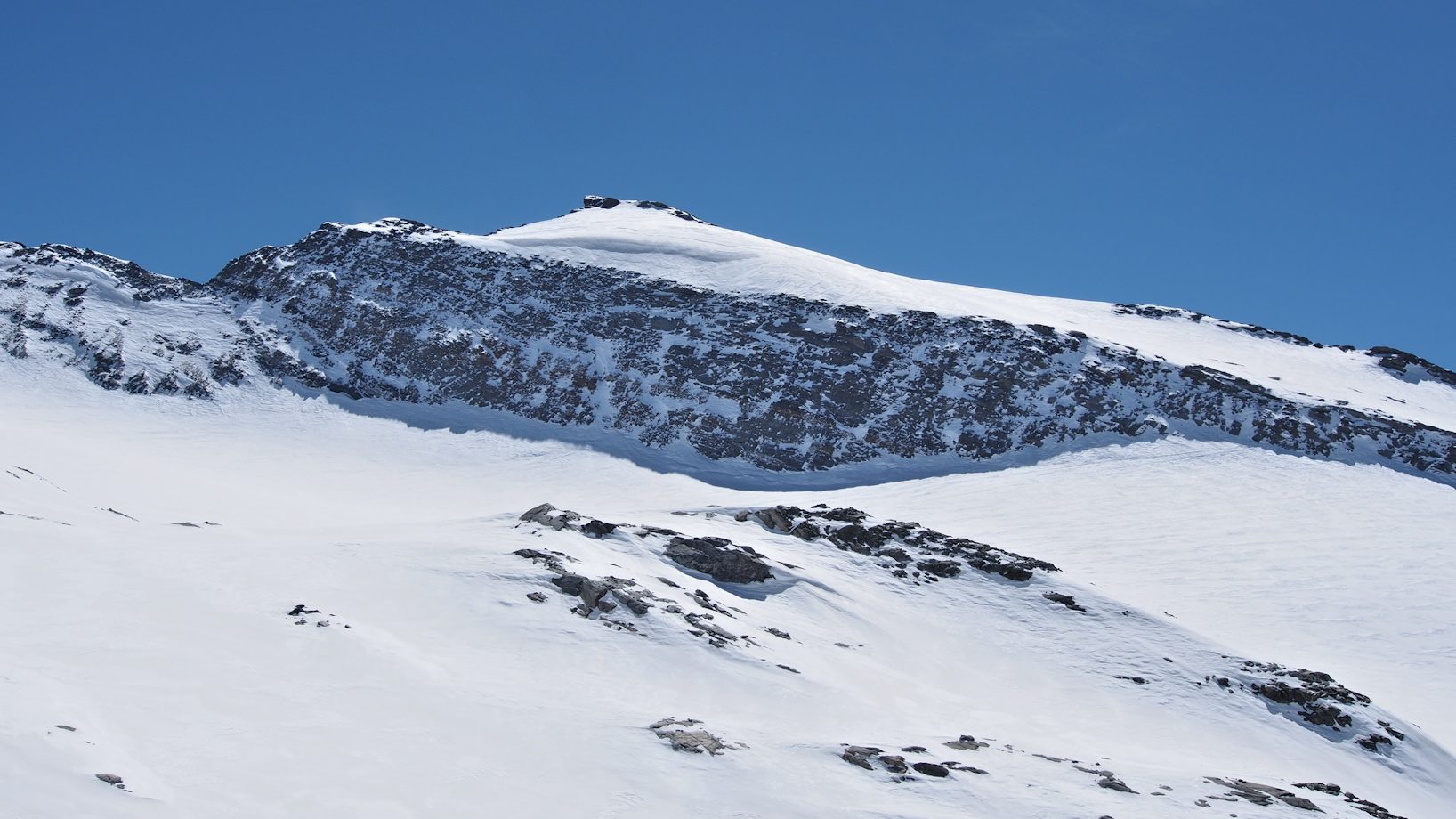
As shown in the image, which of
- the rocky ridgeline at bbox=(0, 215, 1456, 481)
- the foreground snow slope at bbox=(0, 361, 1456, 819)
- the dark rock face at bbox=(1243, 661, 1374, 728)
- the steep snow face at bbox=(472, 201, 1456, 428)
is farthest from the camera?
the steep snow face at bbox=(472, 201, 1456, 428)

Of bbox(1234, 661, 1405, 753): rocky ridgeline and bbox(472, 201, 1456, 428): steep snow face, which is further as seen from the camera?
bbox(472, 201, 1456, 428): steep snow face

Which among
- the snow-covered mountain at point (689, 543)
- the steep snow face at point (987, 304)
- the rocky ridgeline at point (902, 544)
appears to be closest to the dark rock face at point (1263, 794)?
the snow-covered mountain at point (689, 543)

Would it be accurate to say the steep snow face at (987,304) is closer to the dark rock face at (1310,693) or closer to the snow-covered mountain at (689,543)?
the snow-covered mountain at (689,543)

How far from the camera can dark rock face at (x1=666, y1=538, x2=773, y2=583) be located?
37531 mm

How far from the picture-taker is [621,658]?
91.7 ft

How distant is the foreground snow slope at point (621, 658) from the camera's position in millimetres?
18891

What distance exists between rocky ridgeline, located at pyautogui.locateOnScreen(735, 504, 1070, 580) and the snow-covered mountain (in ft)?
0.89

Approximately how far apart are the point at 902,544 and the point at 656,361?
33.0 metres

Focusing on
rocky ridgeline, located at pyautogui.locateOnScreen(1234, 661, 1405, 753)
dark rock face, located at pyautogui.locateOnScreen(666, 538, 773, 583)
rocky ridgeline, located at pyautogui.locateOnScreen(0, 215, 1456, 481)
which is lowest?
rocky ridgeline, located at pyautogui.locateOnScreen(1234, 661, 1405, 753)

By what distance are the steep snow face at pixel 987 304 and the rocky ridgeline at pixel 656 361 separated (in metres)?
2.85

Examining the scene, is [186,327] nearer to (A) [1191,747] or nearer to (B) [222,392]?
(B) [222,392]

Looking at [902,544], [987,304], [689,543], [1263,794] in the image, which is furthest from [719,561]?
[987,304]

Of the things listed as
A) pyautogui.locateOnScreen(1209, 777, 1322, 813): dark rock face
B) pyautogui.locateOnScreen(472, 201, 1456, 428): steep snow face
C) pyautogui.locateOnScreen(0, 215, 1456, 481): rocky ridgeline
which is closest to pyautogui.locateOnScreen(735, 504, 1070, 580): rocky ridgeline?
pyautogui.locateOnScreen(1209, 777, 1322, 813): dark rock face

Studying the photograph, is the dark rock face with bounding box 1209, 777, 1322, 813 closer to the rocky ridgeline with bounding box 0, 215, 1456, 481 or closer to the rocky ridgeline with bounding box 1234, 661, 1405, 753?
the rocky ridgeline with bounding box 1234, 661, 1405, 753
